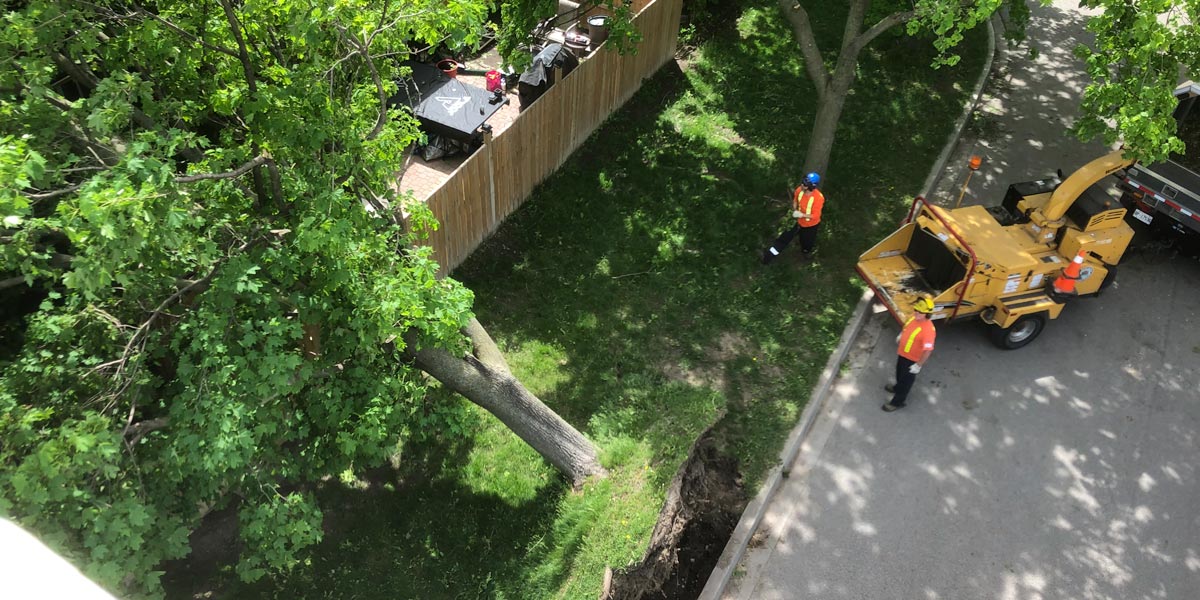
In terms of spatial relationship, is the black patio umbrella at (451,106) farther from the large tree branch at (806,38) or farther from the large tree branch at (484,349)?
the large tree branch at (484,349)

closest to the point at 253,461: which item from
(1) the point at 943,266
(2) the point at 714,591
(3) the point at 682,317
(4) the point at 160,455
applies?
(4) the point at 160,455

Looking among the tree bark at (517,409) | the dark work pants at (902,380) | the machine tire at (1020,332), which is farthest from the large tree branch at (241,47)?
the machine tire at (1020,332)

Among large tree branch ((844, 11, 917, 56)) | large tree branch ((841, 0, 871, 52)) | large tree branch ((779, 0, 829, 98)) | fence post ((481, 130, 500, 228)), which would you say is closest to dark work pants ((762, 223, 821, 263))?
large tree branch ((779, 0, 829, 98))

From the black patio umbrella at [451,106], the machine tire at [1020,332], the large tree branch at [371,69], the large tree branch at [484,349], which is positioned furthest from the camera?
the black patio umbrella at [451,106]

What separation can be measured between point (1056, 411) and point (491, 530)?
22.9ft

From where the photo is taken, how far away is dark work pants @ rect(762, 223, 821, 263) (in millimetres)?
11750

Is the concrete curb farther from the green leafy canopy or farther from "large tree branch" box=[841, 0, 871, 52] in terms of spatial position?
the green leafy canopy

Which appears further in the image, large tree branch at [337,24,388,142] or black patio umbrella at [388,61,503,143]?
black patio umbrella at [388,61,503,143]

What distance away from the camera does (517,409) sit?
29.7 feet

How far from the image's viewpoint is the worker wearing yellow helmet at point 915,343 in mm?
9781

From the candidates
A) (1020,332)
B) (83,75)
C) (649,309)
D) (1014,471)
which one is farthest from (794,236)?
(83,75)

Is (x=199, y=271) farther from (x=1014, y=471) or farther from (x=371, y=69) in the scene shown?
(x=1014, y=471)

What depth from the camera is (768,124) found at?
14352 mm

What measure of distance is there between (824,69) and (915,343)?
4.35 meters
